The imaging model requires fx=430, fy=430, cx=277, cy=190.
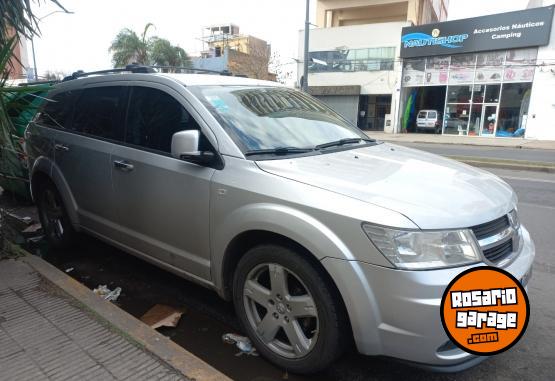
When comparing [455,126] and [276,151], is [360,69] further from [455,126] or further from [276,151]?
[276,151]

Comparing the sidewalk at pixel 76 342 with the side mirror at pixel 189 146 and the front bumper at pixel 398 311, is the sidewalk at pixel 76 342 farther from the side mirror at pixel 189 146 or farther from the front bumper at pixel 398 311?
the side mirror at pixel 189 146

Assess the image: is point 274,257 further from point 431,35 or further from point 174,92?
point 431,35

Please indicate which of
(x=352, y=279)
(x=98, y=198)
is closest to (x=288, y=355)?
(x=352, y=279)

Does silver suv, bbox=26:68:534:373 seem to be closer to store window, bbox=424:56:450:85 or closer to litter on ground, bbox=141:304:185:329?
litter on ground, bbox=141:304:185:329

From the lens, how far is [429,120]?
28.9 metres

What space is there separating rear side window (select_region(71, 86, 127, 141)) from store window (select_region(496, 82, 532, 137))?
2714 cm

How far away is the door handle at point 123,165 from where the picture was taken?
3.44m

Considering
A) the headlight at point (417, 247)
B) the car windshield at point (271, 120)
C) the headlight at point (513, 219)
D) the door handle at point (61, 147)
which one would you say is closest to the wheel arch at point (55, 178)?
the door handle at point (61, 147)

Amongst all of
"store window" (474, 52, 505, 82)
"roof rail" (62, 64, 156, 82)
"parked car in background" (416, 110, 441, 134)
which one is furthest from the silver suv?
"parked car in background" (416, 110, 441, 134)

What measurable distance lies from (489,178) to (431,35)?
28.4m

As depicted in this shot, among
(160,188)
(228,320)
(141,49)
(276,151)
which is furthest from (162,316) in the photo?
(141,49)

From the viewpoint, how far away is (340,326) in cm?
227

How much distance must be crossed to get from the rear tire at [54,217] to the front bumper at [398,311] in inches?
132

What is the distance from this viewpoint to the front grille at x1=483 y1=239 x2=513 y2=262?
2259mm
